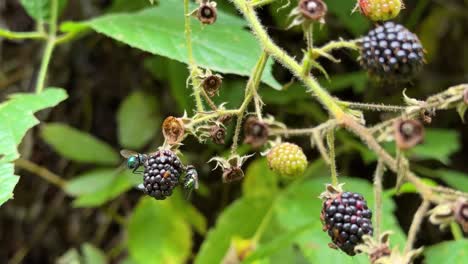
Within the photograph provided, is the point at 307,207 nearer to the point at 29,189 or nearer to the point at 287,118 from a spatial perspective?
the point at 287,118

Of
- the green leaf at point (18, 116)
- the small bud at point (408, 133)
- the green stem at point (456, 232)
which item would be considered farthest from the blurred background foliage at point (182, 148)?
the small bud at point (408, 133)

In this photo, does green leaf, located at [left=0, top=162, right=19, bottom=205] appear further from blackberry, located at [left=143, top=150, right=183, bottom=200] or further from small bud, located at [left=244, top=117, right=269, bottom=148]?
small bud, located at [left=244, top=117, right=269, bottom=148]

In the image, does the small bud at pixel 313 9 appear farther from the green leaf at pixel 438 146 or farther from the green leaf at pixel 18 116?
the green leaf at pixel 438 146

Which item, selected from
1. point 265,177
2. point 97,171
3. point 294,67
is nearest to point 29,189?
point 97,171

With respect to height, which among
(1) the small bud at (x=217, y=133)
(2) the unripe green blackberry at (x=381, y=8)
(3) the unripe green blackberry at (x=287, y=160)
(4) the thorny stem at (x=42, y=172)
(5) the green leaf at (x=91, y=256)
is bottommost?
(5) the green leaf at (x=91, y=256)

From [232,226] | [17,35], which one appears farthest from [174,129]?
[17,35]

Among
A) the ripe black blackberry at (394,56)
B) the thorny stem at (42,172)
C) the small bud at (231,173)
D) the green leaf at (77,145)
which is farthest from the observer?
the thorny stem at (42,172)

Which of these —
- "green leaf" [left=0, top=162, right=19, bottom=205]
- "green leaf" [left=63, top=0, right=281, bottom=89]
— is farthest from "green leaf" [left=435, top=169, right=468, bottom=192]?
"green leaf" [left=0, top=162, right=19, bottom=205]
